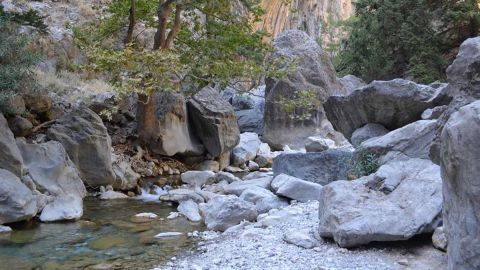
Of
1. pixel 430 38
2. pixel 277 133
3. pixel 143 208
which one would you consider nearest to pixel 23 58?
pixel 143 208

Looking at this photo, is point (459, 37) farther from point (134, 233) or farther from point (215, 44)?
point (134, 233)

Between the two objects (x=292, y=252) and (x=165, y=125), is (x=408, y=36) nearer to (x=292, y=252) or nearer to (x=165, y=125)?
(x=165, y=125)

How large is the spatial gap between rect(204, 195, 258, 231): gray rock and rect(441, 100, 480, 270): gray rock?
479 centimetres

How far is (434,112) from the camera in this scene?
9.23 meters

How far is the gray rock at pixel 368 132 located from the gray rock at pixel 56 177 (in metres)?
5.79

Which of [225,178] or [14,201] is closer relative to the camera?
[14,201]

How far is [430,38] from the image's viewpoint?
19.5 metres

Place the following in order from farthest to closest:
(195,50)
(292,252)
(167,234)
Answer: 1. (195,50)
2. (167,234)
3. (292,252)

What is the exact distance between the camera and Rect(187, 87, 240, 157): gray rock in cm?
1545

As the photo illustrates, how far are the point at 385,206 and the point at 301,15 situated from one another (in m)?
39.4

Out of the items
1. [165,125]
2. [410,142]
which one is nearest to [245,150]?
[165,125]

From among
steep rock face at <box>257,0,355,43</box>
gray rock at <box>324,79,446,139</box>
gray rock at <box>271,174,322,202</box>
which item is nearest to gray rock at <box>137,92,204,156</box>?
gray rock at <box>324,79,446,139</box>

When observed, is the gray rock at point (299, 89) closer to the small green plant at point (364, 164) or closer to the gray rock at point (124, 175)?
the gray rock at point (124, 175)

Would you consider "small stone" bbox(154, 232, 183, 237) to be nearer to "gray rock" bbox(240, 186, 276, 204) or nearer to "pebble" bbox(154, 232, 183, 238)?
"pebble" bbox(154, 232, 183, 238)
